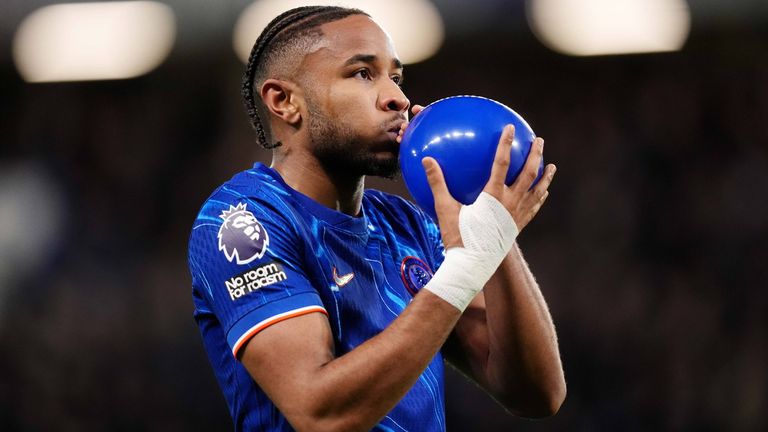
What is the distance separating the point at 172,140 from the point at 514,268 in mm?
5337

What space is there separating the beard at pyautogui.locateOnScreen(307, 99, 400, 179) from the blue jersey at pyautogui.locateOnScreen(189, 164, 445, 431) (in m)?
0.15

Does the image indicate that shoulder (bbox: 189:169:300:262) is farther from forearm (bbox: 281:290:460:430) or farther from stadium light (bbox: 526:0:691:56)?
stadium light (bbox: 526:0:691:56)

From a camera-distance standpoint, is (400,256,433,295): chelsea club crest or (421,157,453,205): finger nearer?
(421,157,453,205): finger

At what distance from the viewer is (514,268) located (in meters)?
2.82

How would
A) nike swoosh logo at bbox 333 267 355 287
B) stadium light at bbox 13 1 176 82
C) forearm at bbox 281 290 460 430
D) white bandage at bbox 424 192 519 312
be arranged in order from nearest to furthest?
forearm at bbox 281 290 460 430 → white bandage at bbox 424 192 519 312 → nike swoosh logo at bbox 333 267 355 287 → stadium light at bbox 13 1 176 82

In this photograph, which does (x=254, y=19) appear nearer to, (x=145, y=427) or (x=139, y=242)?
(x=139, y=242)

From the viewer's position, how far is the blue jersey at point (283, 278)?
2.47 metres

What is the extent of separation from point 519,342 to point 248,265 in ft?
2.84

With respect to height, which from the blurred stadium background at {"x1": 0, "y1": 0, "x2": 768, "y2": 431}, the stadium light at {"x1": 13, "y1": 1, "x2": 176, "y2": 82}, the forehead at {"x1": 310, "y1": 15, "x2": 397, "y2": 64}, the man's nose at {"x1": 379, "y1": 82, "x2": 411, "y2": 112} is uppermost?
the stadium light at {"x1": 13, "y1": 1, "x2": 176, "y2": 82}

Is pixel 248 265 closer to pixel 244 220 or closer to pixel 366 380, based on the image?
pixel 244 220

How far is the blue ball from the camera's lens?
8.35 feet

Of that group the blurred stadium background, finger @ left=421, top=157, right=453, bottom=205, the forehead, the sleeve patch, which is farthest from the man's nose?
the blurred stadium background

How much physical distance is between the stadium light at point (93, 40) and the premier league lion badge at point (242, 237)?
5242 millimetres

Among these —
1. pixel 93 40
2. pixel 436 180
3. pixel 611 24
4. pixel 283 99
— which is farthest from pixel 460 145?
pixel 93 40
